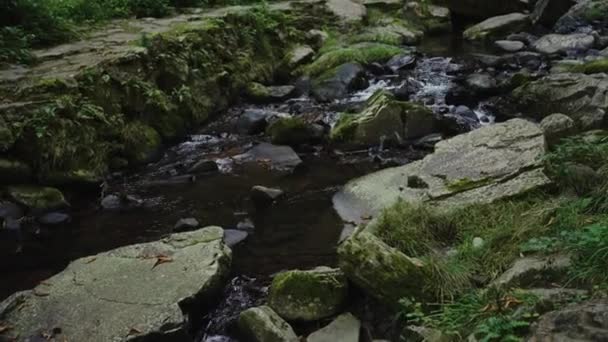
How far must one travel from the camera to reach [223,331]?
4809 millimetres

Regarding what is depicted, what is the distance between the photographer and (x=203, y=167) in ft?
26.8

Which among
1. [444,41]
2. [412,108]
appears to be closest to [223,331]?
[412,108]

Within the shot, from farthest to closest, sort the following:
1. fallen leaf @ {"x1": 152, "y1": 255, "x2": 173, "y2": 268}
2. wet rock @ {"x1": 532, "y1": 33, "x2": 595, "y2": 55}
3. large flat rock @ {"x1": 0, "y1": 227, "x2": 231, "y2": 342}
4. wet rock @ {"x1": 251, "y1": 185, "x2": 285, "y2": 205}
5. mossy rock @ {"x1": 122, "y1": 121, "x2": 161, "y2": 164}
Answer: wet rock @ {"x1": 532, "y1": 33, "x2": 595, "y2": 55} < mossy rock @ {"x1": 122, "y1": 121, "x2": 161, "y2": 164} < wet rock @ {"x1": 251, "y1": 185, "x2": 285, "y2": 205} < fallen leaf @ {"x1": 152, "y1": 255, "x2": 173, "y2": 268} < large flat rock @ {"x1": 0, "y1": 227, "x2": 231, "y2": 342}

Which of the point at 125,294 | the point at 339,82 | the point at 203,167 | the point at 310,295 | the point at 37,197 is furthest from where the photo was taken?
the point at 339,82

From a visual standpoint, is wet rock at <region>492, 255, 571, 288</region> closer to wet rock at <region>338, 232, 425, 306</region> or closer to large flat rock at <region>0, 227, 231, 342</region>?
wet rock at <region>338, 232, 425, 306</region>

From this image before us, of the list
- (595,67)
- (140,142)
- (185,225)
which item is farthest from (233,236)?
(595,67)

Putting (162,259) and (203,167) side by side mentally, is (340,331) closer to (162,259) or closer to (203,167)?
(162,259)

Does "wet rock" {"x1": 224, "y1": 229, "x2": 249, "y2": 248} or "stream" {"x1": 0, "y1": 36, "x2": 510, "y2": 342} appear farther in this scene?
"wet rock" {"x1": 224, "y1": 229, "x2": 249, "y2": 248}

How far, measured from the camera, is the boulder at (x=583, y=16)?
602 inches

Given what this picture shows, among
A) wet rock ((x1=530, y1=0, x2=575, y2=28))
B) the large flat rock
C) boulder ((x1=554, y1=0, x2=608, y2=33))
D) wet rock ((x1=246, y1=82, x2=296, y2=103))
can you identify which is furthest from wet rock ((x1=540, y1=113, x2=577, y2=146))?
wet rock ((x1=530, y1=0, x2=575, y2=28))

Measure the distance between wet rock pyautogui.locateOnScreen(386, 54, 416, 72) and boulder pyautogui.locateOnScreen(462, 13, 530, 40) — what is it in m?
2.94

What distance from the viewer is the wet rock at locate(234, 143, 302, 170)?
27.0 ft

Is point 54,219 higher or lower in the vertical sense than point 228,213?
higher

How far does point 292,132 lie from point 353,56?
437cm
